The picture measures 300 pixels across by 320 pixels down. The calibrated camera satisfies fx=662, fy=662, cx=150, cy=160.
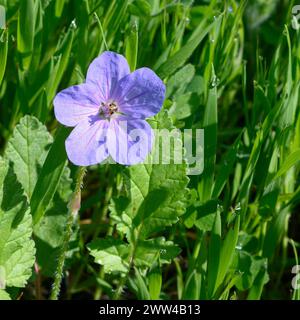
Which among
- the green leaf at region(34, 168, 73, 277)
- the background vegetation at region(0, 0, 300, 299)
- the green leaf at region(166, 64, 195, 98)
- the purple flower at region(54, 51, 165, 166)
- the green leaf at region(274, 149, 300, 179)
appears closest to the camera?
the purple flower at region(54, 51, 165, 166)

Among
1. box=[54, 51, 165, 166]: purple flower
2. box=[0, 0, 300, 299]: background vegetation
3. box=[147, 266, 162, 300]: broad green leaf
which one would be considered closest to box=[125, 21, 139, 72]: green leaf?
box=[0, 0, 300, 299]: background vegetation

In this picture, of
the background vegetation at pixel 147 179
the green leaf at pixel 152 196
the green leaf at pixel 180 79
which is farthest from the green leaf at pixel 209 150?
the green leaf at pixel 180 79

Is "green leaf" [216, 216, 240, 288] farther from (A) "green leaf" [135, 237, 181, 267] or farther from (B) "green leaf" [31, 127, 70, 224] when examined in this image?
(B) "green leaf" [31, 127, 70, 224]

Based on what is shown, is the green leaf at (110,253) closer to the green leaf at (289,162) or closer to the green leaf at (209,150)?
the green leaf at (209,150)

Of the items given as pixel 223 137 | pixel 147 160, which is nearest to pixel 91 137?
pixel 147 160

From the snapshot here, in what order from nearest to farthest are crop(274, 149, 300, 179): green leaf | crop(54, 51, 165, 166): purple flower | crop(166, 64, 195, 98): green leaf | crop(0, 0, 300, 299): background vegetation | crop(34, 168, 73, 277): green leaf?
crop(54, 51, 165, 166): purple flower
crop(0, 0, 300, 299): background vegetation
crop(274, 149, 300, 179): green leaf
crop(34, 168, 73, 277): green leaf
crop(166, 64, 195, 98): green leaf

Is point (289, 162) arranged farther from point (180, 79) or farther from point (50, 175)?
point (50, 175)
